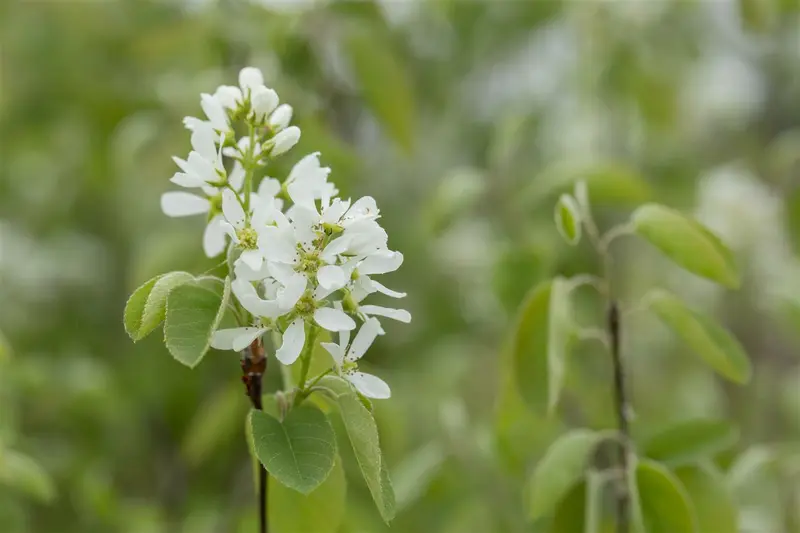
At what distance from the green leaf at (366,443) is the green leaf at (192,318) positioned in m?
0.10

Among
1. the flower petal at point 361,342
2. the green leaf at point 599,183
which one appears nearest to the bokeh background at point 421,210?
the green leaf at point 599,183

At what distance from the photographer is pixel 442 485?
1444 millimetres


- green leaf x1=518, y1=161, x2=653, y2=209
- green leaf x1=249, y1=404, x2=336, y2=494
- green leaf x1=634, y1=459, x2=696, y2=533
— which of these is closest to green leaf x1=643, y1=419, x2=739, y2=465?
green leaf x1=634, y1=459, x2=696, y2=533

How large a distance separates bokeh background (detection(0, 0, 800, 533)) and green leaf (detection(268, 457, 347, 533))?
306 millimetres

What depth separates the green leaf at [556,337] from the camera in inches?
37.1

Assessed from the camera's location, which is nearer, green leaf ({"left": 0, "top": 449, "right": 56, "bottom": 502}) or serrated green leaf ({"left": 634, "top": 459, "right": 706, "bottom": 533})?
serrated green leaf ({"left": 634, "top": 459, "right": 706, "bottom": 533})

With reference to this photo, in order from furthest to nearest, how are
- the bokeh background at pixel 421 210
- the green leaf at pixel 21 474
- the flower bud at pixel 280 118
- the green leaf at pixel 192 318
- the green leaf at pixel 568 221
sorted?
the bokeh background at pixel 421 210 → the green leaf at pixel 21 474 → the green leaf at pixel 568 221 → the flower bud at pixel 280 118 → the green leaf at pixel 192 318

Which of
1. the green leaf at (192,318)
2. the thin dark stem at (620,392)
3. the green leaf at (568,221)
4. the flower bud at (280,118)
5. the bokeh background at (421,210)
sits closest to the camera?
the green leaf at (192,318)

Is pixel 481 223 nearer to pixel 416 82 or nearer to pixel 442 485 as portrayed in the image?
pixel 416 82

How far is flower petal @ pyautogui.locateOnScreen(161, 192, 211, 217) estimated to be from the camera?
82cm

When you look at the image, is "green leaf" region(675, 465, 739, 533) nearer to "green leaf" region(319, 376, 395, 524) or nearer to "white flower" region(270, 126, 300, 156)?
"green leaf" region(319, 376, 395, 524)

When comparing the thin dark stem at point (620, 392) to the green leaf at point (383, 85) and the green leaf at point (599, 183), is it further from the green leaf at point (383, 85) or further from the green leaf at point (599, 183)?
the green leaf at point (383, 85)

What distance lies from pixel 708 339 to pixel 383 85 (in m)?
Result: 0.73

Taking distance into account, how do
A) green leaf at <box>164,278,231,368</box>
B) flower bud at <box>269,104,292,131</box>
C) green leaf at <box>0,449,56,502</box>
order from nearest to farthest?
green leaf at <box>164,278,231,368</box> → flower bud at <box>269,104,292,131</box> → green leaf at <box>0,449,56,502</box>
